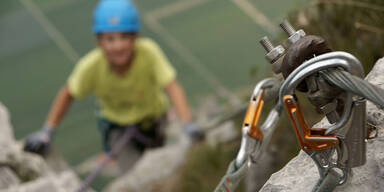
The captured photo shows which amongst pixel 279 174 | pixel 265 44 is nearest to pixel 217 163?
pixel 279 174

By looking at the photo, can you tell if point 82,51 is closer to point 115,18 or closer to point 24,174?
point 115,18

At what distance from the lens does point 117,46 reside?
2.65 metres

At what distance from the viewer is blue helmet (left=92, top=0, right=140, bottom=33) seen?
267cm

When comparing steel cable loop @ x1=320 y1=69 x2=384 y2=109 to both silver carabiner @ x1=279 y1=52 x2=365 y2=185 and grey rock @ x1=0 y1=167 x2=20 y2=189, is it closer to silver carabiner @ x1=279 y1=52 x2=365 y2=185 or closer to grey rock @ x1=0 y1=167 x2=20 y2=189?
silver carabiner @ x1=279 y1=52 x2=365 y2=185

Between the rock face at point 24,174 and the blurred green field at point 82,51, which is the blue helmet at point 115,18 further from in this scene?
the blurred green field at point 82,51

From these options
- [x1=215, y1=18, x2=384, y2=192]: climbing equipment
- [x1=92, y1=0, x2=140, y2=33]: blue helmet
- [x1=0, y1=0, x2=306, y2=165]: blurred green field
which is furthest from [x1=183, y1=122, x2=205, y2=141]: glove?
[x1=215, y1=18, x2=384, y2=192]: climbing equipment

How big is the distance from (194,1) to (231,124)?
6.71 feet

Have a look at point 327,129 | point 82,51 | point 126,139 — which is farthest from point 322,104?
point 82,51

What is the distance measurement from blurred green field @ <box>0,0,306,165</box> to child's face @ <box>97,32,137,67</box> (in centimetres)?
107

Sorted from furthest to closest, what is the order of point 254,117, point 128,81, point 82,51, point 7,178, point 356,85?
point 82,51, point 128,81, point 7,178, point 254,117, point 356,85

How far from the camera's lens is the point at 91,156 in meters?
3.54

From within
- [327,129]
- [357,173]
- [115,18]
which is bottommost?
[357,173]

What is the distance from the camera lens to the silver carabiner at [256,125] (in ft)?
2.49

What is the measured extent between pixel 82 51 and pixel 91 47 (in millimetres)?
79
